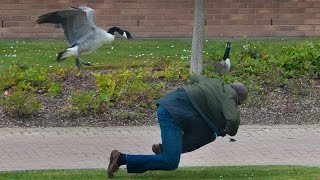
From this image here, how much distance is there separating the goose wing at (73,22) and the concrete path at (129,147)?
1875 mm

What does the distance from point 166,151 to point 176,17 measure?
10880 millimetres

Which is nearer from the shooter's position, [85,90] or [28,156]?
[28,156]

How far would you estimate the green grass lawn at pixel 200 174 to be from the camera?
9672mm

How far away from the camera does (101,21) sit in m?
19.8

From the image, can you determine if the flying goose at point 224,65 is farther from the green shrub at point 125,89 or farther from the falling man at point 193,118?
the falling man at point 193,118

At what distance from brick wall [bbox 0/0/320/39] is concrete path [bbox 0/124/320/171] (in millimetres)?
7458

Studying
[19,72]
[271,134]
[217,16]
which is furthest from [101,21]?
[271,134]

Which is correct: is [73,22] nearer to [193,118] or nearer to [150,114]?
[150,114]

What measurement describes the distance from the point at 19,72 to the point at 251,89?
332cm

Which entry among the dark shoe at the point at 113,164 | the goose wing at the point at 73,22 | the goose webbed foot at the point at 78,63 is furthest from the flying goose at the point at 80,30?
the dark shoe at the point at 113,164

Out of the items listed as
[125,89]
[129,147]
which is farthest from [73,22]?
[129,147]

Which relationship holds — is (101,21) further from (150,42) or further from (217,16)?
(217,16)

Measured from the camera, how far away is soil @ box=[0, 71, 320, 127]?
42.1ft

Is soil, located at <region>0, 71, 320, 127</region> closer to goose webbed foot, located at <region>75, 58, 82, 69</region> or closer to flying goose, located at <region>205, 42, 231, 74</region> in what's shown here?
goose webbed foot, located at <region>75, 58, 82, 69</region>
